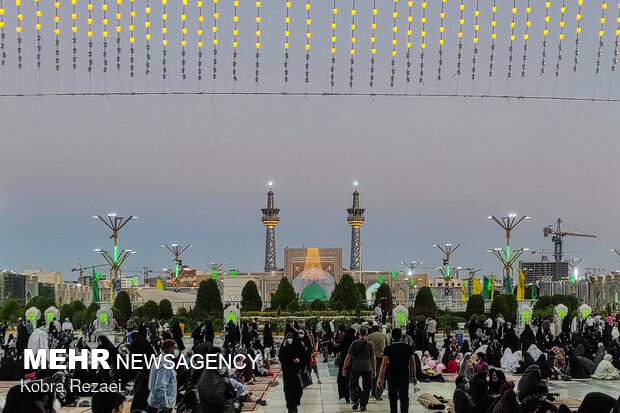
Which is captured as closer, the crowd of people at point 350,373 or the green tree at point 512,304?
the crowd of people at point 350,373

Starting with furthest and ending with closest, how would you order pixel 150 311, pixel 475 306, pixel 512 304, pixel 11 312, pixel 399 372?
1. pixel 475 306
2. pixel 512 304
3. pixel 11 312
4. pixel 150 311
5. pixel 399 372

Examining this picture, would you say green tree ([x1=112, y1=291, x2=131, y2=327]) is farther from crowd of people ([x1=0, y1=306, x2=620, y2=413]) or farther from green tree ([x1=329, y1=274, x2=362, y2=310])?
crowd of people ([x1=0, y1=306, x2=620, y2=413])

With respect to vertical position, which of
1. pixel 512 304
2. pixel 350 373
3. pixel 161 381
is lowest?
pixel 512 304

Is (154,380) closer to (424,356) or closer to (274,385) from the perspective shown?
(274,385)

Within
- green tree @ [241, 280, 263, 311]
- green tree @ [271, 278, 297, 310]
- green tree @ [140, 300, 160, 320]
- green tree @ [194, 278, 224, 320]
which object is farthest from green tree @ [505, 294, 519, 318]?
green tree @ [140, 300, 160, 320]

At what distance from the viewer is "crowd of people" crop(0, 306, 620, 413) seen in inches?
373

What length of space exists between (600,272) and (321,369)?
340 feet

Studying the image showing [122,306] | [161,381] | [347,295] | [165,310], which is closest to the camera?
[161,381]

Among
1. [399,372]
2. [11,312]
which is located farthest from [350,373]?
[11,312]

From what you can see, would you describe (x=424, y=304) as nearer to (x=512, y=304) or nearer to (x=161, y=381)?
(x=512, y=304)

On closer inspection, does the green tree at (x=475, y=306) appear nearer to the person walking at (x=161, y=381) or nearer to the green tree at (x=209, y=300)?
the green tree at (x=209, y=300)

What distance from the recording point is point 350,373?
47.4 feet

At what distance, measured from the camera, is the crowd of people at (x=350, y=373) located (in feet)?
31.1

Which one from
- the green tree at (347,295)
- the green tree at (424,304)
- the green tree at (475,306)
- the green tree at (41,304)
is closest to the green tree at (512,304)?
the green tree at (475,306)
